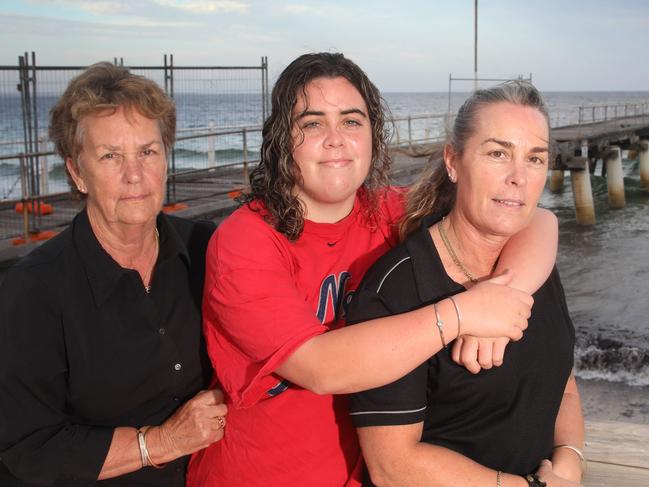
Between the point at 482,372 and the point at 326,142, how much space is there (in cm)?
83

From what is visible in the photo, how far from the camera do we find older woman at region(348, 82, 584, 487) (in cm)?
188

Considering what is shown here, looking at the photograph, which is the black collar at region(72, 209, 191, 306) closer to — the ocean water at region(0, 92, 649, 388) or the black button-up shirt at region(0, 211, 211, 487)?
the black button-up shirt at region(0, 211, 211, 487)

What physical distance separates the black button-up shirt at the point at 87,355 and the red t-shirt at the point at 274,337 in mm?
285

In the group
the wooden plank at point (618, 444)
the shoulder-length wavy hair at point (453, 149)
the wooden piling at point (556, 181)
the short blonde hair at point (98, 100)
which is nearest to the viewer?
the shoulder-length wavy hair at point (453, 149)

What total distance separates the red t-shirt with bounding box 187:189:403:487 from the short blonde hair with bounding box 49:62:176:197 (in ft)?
1.79

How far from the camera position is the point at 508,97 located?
2080mm

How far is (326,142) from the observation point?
2139mm

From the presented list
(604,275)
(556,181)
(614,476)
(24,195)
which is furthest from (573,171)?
(614,476)

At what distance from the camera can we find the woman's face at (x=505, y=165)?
2039 millimetres

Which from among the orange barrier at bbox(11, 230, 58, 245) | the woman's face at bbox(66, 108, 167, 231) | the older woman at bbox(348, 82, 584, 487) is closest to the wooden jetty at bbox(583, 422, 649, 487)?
the older woman at bbox(348, 82, 584, 487)

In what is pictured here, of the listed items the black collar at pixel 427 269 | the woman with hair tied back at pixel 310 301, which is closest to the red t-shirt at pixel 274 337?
the woman with hair tied back at pixel 310 301

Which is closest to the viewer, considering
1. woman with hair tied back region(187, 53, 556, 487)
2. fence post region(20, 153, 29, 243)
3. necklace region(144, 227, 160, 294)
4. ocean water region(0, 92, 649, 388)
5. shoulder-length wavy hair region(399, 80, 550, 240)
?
woman with hair tied back region(187, 53, 556, 487)

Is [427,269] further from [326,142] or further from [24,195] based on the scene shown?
[24,195]

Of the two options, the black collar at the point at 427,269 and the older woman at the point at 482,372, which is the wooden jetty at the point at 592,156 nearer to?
the older woman at the point at 482,372
